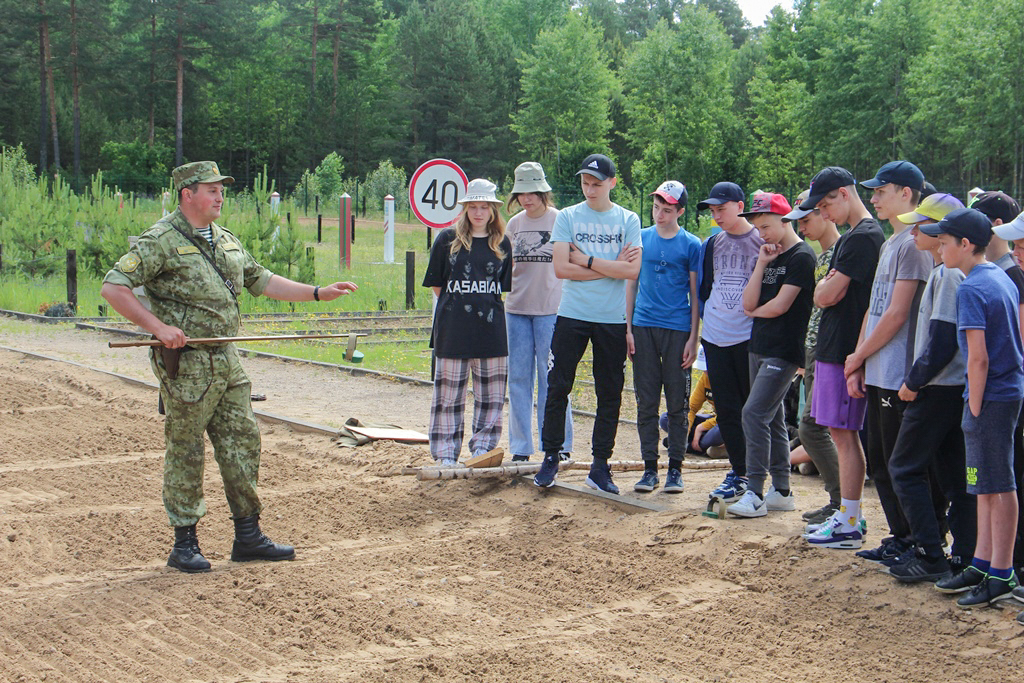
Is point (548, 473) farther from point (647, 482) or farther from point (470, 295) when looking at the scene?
point (470, 295)

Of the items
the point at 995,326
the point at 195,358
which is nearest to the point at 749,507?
the point at 995,326

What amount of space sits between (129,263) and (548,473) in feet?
9.80

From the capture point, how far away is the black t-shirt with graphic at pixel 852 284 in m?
5.68

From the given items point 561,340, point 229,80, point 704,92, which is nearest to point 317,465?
point 561,340

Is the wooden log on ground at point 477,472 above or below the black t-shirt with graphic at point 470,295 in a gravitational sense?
below

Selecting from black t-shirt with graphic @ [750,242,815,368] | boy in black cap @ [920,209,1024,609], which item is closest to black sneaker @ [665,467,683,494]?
black t-shirt with graphic @ [750,242,815,368]

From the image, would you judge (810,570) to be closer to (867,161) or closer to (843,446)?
(843,446)

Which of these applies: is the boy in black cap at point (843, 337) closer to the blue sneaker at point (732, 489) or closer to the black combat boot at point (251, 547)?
the blue sneaker at point (732, 489)

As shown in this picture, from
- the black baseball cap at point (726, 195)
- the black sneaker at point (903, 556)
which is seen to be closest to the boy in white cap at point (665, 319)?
the black baseball cap at point (726, 195)

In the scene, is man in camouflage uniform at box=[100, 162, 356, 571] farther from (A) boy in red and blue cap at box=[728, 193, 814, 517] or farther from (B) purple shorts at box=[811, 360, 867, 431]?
(B) purple shorts at box=[811, 360, 867, 431]

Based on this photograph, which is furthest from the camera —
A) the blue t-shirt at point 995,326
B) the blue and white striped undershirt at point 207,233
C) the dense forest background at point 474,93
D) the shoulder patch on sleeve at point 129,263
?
the dense forest background at point 474,93

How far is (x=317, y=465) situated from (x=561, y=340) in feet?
7.96

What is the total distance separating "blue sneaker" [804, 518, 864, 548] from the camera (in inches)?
227

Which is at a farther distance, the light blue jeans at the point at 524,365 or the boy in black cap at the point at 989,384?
the light blue jeans at the point at 524,365
